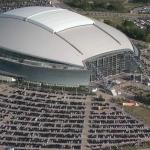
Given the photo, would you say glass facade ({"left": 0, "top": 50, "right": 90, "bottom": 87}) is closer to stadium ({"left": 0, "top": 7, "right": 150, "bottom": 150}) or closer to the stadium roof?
stadium ({"left": 0, "top": 7, "right": 150, "bottom": 150})

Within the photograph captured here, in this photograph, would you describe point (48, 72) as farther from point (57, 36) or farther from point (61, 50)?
point (57, 36)

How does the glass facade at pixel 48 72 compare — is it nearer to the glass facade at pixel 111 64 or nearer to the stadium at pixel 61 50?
the stadium at pixel 61 50

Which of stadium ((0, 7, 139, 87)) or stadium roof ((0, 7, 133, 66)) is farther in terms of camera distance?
stadium roof ((0, 7, 133, 66))

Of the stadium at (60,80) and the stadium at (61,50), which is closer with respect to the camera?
the stadium at (60,80)

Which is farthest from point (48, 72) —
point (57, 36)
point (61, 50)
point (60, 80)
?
point (57, 36)

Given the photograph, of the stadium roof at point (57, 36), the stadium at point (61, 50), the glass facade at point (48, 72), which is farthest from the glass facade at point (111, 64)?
the glass facade at point (48, 72)

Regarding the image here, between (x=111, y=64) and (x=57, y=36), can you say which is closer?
(x=57, y=36)

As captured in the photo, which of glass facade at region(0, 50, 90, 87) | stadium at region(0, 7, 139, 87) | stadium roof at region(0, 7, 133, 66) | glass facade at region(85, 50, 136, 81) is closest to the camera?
glass facade at region(0, 50, 90, 87)

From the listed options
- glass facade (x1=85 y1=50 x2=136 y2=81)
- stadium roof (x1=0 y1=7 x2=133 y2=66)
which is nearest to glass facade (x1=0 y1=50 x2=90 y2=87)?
stadium roof (x1=0 y1=7 x2=133 y2=66)

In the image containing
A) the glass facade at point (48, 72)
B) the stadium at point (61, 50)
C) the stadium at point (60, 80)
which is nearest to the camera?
the stadium at point (60, 80)
